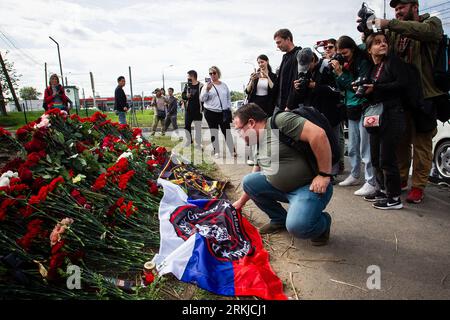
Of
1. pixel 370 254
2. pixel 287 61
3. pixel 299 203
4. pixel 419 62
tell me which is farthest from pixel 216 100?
pixel 370 254

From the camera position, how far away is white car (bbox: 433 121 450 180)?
438 centimetres

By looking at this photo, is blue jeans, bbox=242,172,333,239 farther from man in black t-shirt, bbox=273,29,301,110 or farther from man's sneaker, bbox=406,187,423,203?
man in black t-shirt, bbox=273,29,301,110

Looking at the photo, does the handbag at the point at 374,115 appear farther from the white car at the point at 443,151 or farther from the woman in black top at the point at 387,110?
the white car at the point at 443,151

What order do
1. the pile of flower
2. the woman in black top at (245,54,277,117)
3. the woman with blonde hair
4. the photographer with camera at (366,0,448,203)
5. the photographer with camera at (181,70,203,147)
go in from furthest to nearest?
the photographer with camera at (181,70,203,147)
the woman with blonde hair
the woman in black top at (245,54,277,117)
the photographer with camera at (366,0,448,203)
the pile of flower

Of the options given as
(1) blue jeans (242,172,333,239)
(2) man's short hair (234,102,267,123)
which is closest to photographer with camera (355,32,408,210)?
(1) blue jeans (242,172,333,239)

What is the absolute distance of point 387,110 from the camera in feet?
10.7

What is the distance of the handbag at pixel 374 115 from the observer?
3279 mm

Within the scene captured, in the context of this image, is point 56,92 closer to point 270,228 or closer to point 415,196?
point 270,228

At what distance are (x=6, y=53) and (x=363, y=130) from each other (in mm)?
37755

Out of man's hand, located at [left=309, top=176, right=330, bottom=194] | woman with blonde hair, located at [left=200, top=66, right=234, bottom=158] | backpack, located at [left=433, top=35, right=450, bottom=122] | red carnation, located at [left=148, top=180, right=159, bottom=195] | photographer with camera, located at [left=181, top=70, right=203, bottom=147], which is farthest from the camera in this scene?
photographer with camera, located at [left=181, top=70, right=203, bottom=147]

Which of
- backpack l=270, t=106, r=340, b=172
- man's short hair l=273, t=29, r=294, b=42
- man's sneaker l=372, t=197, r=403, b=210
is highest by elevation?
man's short hair l=273, t=29, r=294, b=42

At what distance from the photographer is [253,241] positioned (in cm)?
272

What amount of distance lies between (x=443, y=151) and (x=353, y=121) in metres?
1.58

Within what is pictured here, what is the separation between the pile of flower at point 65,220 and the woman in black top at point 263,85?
9.06 feet
